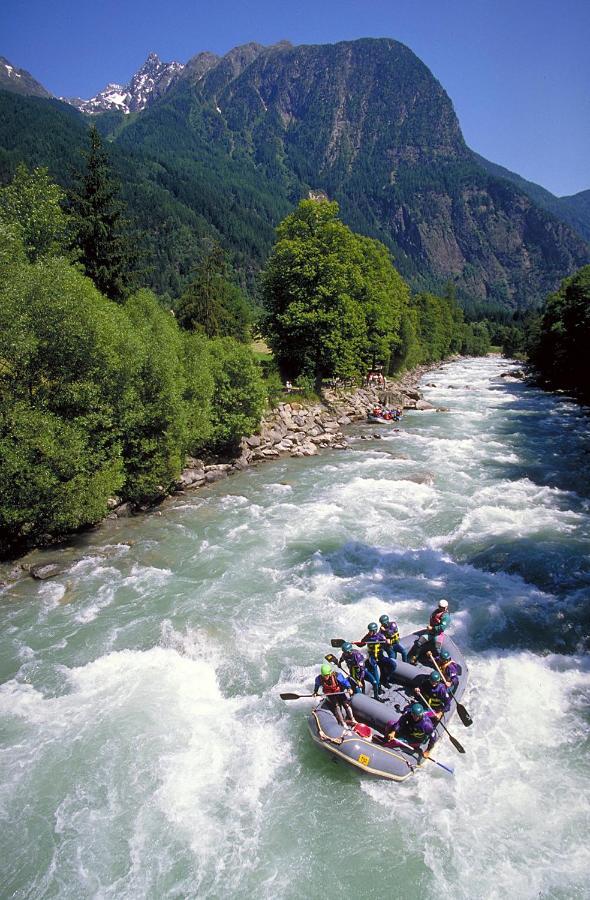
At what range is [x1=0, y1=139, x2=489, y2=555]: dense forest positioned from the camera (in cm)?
1780

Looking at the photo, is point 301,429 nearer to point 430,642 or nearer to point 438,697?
point 430,642

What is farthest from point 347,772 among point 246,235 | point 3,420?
point 246,235

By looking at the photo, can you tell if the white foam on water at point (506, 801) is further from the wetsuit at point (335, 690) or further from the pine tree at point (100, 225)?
the pine tree at point (100, 225)

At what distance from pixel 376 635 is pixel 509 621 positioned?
15.6ft

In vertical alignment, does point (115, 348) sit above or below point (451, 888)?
above

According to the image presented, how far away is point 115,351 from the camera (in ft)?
66.1

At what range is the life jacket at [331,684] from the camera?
11430mm

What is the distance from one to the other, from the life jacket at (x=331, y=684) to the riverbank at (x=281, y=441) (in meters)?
10.8

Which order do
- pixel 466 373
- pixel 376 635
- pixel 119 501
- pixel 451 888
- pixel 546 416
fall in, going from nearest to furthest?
pixel 451 888
pixel 376 635
pixel 119 501
pixel 546 416
pixel 466 373

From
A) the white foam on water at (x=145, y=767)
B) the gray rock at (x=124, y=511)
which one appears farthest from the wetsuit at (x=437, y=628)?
the gray rock at (x=124, y=511)

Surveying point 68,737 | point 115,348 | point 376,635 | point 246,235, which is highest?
point 246,235

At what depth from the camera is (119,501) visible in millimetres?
22312

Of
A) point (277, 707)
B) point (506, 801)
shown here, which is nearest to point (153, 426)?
point (277, 707)

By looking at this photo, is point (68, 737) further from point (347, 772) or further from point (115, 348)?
point (115, 348)
